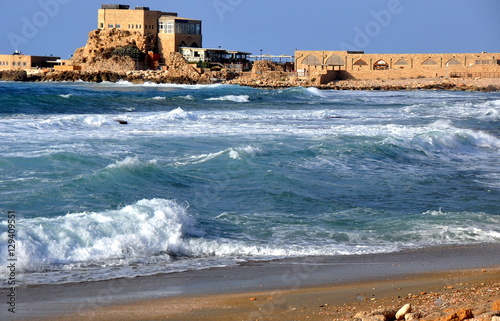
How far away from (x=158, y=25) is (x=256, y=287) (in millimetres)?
78112

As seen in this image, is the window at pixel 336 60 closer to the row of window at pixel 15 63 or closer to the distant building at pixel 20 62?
the distant building at pixel 20 62

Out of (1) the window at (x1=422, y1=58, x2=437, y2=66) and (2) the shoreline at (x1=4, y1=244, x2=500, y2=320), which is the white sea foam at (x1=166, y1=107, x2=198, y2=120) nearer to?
(2) the shoreline at (x1=4, y1=244, x2=500, y2=320)

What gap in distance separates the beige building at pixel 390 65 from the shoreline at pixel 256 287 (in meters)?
60.8

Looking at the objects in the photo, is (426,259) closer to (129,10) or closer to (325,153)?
(325,153)

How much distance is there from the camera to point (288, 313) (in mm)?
5254

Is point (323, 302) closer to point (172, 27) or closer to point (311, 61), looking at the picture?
point (311, 61)

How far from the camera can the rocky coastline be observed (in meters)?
62.0

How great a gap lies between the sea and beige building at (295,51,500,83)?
167 feet

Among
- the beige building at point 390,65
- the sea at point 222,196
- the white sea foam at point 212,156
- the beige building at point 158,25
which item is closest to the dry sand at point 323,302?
the sea at point 222,196

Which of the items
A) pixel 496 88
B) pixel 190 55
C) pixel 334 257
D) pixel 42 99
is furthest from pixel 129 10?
pixel 334 257

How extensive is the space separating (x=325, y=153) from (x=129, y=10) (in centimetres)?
7153

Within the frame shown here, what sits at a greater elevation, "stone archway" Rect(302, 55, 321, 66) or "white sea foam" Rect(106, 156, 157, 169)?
"stone archway" Rect(302, 55, 321, 66)

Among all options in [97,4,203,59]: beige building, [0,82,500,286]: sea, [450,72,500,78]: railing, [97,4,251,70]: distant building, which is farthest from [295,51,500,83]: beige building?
[0,82,500,286]: sea

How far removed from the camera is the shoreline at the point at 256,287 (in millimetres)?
5371
